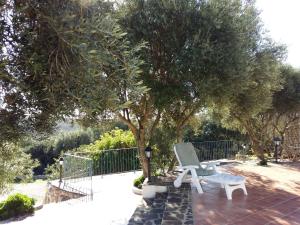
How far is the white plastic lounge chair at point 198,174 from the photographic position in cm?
723

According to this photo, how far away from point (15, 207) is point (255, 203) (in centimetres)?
613

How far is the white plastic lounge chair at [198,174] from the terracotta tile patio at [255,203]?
0.25 metres

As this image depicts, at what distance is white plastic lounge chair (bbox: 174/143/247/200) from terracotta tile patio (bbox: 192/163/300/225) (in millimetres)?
249

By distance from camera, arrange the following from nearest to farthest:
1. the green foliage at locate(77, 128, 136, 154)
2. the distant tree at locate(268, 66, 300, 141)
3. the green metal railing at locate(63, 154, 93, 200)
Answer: the green metal railing at locate(63, 154, 93, 200), the distant tree at locate(268, 66, 300, 141), the green foliage at locate(77, 128, 136, 154)

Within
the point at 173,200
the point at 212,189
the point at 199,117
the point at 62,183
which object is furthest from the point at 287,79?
the point at 62,183

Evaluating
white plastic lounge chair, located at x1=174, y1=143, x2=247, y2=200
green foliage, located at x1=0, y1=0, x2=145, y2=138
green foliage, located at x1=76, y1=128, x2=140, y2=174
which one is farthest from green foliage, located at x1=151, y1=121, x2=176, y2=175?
green foliage, located at x1=0, y1=0, x2=145, y2=138

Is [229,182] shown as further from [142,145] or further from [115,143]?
[115,143]

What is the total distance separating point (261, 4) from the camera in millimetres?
8953

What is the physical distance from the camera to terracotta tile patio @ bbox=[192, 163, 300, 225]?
5.84 meters

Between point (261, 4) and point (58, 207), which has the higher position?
point (261, 4)

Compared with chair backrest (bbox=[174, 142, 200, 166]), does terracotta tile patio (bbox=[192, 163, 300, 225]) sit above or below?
below

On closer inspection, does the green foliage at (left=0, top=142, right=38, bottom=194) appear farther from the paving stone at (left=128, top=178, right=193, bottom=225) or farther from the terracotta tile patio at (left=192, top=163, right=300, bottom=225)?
the terracotta tile patio at (left=192, top=163, right=300, bottom=225)

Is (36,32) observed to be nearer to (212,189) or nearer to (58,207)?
(212,189)

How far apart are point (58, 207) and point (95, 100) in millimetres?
6892
